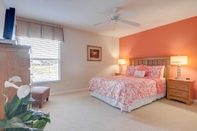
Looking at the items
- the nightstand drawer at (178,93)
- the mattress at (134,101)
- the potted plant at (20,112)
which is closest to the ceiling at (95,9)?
the mattress at (134,101)

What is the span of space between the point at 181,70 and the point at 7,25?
4560 millimetres

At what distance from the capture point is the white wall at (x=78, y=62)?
14.3ft

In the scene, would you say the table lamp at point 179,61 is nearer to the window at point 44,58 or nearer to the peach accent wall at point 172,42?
the peach accent wall at point 172,42

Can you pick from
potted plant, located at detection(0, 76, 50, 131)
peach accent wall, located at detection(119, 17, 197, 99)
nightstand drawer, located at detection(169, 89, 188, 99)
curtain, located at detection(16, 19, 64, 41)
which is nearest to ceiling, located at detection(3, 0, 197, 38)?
curtain, located at detection(16, 19, 64, 41)

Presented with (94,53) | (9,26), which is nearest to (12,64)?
(9,26)

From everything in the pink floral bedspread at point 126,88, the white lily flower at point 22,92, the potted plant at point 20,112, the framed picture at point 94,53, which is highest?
the framed picture at point 94,53

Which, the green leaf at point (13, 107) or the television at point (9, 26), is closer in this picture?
the green leaf at point (13, 107)

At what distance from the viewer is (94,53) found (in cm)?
513

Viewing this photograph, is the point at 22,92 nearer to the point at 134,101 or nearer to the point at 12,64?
the point at 12,64

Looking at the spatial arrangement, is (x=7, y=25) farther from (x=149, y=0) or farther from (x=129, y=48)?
(x=129, y=48)

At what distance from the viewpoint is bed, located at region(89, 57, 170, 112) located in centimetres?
273

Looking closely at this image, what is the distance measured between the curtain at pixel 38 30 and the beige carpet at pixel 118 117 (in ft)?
7.24

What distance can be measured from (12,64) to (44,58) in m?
3.02

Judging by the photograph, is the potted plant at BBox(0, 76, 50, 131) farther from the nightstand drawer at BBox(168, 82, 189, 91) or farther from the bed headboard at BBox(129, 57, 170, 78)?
the bed headboard at BBox(129, 57, 170, 78)
